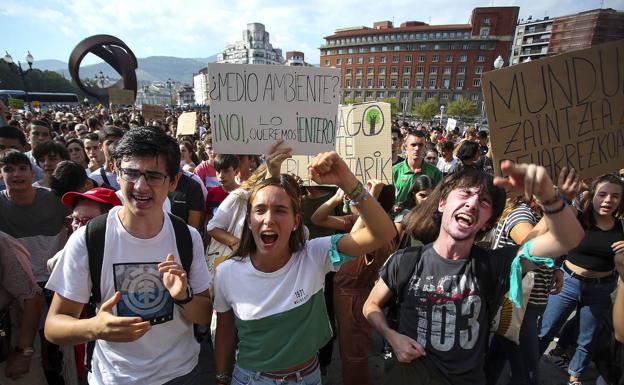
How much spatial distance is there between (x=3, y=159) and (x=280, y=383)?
2.81 m

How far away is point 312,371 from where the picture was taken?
186 cm

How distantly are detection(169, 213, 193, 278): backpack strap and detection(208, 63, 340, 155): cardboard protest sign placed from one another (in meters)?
0.84

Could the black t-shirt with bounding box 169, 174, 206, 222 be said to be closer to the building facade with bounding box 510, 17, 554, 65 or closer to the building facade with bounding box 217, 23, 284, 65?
the building facade with bounding box 510, 17, 554, 65

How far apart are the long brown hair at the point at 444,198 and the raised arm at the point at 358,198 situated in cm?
48

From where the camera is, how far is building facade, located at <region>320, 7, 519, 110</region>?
7455 centimetres

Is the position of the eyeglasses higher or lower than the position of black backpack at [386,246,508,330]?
higher

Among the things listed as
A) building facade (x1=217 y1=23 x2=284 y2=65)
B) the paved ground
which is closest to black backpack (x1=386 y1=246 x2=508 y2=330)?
the paved ground

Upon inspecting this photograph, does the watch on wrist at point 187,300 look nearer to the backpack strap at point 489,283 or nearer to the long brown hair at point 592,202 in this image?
the backpack strap at point 489,283

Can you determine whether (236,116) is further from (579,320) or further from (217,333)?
(579,320)

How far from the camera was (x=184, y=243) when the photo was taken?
5.64 feet

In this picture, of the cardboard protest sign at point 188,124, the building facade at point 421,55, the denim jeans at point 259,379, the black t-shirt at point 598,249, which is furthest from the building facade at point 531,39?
the denim jeans at point 259,379

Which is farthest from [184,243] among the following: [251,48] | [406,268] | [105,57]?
[251,48]

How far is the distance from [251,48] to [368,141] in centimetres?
15309

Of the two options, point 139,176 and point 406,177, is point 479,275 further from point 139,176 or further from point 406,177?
point 406,177
